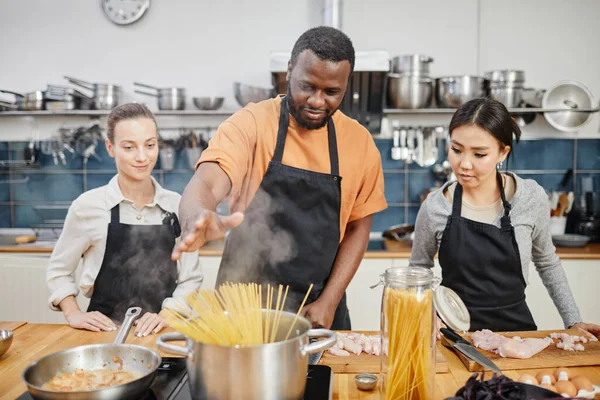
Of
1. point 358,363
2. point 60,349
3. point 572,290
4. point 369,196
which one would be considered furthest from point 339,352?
point 572,290

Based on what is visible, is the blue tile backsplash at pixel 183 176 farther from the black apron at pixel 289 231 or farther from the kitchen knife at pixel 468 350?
the kitchen knife at pixel 468 350

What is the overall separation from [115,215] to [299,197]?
33.5 inches

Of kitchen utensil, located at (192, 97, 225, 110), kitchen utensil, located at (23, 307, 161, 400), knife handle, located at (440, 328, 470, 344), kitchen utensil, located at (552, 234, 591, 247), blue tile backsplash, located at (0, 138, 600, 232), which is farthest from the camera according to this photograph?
blue tile backsplash, located at (0, 138, 600, 232)

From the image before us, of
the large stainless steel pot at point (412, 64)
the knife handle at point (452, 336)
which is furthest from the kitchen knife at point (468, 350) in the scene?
the large stainless steel pot at point (412, 64)

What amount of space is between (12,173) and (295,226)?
3.49 meters

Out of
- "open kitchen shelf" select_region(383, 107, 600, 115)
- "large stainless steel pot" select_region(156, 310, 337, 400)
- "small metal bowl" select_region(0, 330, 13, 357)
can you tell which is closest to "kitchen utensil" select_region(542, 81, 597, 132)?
"open kitchen shelf" select_region(383, 107, 600, 115)

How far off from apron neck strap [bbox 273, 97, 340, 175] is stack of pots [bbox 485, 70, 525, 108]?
2.20 m

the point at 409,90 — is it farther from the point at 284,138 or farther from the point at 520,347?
the point at 520,347

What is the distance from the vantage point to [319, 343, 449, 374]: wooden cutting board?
4.88ft

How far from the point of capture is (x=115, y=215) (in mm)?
2336

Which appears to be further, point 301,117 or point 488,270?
point 488,270

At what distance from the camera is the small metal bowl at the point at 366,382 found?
135cm

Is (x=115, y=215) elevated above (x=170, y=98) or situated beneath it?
situated beneath

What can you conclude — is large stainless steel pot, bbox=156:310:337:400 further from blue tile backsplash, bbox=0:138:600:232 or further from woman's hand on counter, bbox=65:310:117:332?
blue tile backsplash, bbox=0:138:600:232
